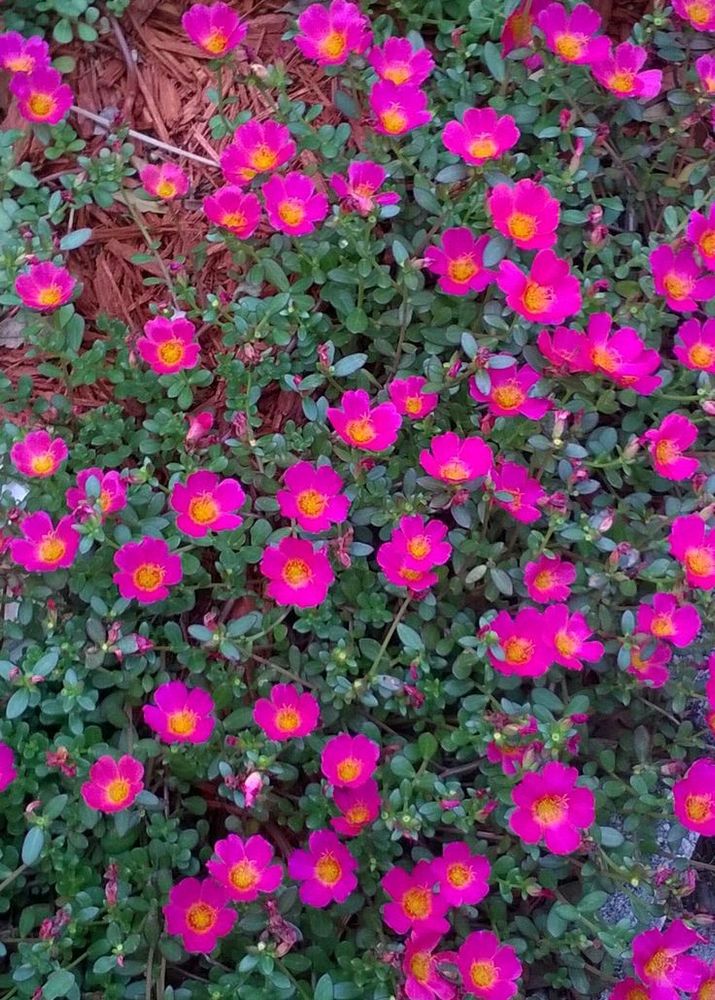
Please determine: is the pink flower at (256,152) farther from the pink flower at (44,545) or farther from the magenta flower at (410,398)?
the pink flower at (44,545)

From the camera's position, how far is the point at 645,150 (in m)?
2.11

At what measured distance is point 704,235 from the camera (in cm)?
192

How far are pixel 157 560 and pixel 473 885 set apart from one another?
75 centimetres

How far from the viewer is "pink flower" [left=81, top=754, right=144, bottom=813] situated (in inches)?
65.1

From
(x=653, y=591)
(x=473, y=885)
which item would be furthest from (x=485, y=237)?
(x=473, y=885)

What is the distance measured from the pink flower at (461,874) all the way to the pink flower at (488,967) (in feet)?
0.21

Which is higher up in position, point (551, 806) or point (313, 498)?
point (313, 498)

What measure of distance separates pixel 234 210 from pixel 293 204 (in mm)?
111

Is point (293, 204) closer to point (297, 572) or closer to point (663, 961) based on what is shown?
point (297, 572)

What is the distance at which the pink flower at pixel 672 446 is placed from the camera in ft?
5.97

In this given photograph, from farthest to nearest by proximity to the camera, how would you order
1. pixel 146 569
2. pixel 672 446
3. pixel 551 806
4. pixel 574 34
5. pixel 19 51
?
pixel 19 51
pixel 574 34
pixel 672 446
pixel 146 569
pixel 551 806

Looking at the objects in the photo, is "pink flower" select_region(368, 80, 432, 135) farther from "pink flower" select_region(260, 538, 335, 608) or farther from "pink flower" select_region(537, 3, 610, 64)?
"pink flower" select_region(260, 538, 335, 608)

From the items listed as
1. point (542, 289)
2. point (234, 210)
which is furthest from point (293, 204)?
point (542, 289)

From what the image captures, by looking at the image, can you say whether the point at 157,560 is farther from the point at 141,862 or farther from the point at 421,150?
the point at 421,150
